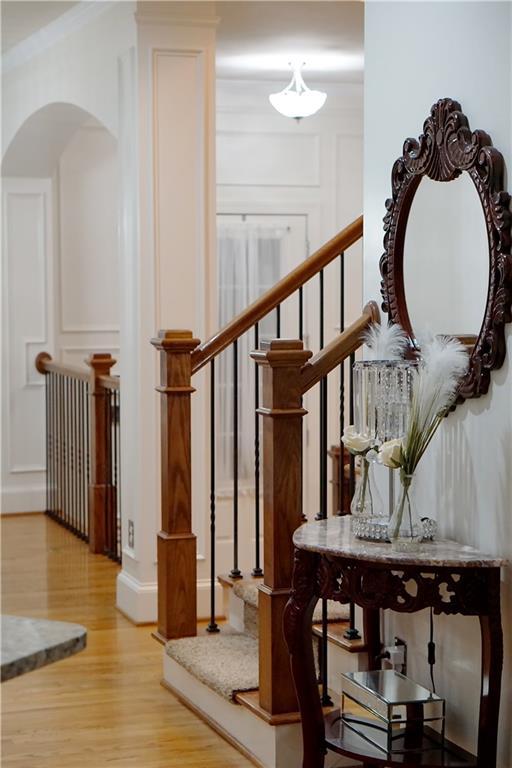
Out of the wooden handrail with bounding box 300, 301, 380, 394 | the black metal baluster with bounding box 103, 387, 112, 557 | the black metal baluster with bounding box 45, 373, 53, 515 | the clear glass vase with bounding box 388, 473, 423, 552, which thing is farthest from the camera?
the black metal baluster with bounding box 45, 373, 53, 515

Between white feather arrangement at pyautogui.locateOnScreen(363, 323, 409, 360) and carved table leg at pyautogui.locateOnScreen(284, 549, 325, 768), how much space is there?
62cm

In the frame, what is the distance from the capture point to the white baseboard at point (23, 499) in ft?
26.5

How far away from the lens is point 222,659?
411 cm

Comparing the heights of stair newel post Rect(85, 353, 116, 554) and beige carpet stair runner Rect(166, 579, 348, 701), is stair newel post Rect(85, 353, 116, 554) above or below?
above

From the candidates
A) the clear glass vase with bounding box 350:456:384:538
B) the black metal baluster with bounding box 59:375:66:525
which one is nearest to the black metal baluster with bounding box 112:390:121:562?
the black metal baluster with bounding box 59:375:66:525

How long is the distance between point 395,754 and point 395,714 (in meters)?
0.12

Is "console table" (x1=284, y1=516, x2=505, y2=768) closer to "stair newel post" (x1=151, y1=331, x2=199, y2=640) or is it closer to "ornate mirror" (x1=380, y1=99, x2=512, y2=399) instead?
"ornate mirror" (x1=380, y1=99, x2=512, y2=399)

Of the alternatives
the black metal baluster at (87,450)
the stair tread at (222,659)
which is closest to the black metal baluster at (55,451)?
the black metal baluster at (87,450)

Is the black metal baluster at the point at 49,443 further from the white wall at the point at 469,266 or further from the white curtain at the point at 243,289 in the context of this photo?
the white wall at the point at 469,266

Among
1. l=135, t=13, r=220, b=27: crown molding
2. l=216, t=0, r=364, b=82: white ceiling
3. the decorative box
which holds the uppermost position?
l=216, t=0, r=364, b=82: white ceiling

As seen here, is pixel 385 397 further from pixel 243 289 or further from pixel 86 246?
pixel 86 246

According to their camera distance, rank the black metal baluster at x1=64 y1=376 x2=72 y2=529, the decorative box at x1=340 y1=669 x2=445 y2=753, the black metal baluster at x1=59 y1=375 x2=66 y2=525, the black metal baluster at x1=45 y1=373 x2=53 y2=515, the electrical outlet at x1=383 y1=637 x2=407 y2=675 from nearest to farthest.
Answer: the decorative box at x1=340 y1=669 x2=445 y2=753, the electrical outlet at x1=383 y1=637 x2=407 y2=675, the black metal baluster at x1=64 y1=376 x2=72 y2=529, the black metal baluster at x1=59 y1=375 x2=66 y2=525, the black metal baluster at x1=45 y1=373 x2=53 y2=515

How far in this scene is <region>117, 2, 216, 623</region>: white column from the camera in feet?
17.4

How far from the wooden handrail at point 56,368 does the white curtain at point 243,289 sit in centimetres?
110
